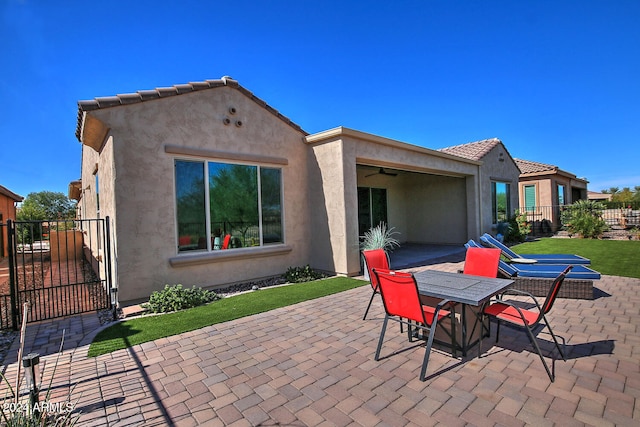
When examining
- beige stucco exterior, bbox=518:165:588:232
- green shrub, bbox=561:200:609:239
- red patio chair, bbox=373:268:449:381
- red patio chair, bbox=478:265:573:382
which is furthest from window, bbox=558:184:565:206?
red patio chair, bbox=373:268:449:381

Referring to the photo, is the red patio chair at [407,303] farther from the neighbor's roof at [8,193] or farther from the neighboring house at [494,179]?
the neighbor's roof at [8,193]

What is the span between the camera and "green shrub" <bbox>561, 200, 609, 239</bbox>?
17.0 m

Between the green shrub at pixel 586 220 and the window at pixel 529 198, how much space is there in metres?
2.90

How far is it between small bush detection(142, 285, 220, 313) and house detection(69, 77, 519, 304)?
55cm

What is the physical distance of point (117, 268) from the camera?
657 cm

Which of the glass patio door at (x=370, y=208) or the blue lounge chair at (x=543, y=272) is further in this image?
the glass patio door at (x=370, y=208)

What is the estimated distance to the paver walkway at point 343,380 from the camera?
2783 mm

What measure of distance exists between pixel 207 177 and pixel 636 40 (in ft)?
51.7

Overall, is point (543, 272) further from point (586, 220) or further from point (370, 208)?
point (586, 220)

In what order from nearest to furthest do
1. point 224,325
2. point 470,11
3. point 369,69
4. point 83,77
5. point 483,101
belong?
point 224,325 → point 470,11 → point 83,77 → point 369,69 → point 483,101

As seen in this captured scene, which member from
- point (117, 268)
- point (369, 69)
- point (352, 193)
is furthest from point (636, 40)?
point (117, 268)

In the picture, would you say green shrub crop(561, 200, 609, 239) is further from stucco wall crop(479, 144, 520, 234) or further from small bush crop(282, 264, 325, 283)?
small bush crop(282, 264, 325, 283)

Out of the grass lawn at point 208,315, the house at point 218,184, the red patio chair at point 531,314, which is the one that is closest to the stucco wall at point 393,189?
the house at point 218,184

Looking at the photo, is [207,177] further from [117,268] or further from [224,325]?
[224,325]
